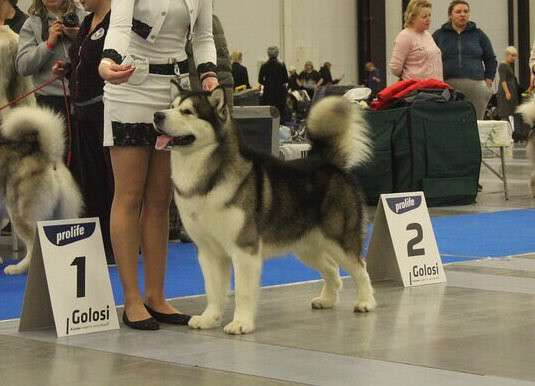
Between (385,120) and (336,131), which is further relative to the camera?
(385,120)

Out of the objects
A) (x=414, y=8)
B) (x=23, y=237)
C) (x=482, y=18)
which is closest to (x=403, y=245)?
(x=23, y=237)

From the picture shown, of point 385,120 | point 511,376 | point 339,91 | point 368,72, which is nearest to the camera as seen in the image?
point 511,376

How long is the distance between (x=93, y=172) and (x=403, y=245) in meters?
1.69

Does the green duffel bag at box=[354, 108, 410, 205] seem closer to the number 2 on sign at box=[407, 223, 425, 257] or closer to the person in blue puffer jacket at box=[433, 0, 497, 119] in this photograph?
the person in blue puffer jacket at box=[433, 0, 497, 119]

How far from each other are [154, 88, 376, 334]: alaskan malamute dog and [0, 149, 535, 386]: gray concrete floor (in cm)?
18

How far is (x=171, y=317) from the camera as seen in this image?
14.5 ft

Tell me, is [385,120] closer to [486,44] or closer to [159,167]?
[486,44]

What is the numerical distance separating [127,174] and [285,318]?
842mm

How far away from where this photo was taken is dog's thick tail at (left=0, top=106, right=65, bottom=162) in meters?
5.65

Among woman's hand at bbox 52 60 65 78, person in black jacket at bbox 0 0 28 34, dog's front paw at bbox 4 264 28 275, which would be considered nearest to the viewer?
woman's hand at bbox 52 60 65 78

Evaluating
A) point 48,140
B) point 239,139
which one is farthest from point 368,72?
point 239,139

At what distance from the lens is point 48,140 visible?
5.71 m

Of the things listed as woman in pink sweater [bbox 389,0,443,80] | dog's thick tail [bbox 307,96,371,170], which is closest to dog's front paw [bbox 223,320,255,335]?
dog's thick tail [bbox 307,96,371,170]

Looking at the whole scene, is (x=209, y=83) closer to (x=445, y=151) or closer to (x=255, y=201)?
(x=255, y=201)
